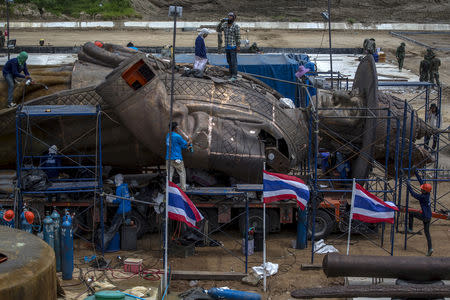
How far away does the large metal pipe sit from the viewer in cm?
579

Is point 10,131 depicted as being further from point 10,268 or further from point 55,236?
point 10,268

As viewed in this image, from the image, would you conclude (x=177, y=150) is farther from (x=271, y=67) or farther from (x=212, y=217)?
(x=271, y=67)

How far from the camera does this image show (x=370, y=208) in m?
15.7

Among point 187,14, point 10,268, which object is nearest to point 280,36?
point 187,14

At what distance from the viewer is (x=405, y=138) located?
1845cm

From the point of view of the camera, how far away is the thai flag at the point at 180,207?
14648 millimetres

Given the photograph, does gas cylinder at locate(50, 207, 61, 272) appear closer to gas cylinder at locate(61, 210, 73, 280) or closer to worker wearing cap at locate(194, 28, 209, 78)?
gas cylinder at locate(61, 210, 73, 280)

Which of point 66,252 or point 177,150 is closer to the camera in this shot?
point 66,252

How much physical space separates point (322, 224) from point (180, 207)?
4.68 meters

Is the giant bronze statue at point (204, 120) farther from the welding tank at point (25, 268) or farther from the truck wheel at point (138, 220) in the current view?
the welding tank at point (25, 268)

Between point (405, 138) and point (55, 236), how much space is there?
896cm

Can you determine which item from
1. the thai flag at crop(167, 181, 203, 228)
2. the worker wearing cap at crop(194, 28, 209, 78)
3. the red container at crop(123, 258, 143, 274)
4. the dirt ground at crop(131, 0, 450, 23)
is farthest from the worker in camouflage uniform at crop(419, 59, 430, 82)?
the dirt ground at crop(131, 0, 450, 23)

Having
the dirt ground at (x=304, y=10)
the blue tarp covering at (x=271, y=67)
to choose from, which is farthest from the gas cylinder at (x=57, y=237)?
the dirt ground at (x=304, y=10)

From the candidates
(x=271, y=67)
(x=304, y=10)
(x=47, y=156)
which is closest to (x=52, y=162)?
(x=47, y=156)
